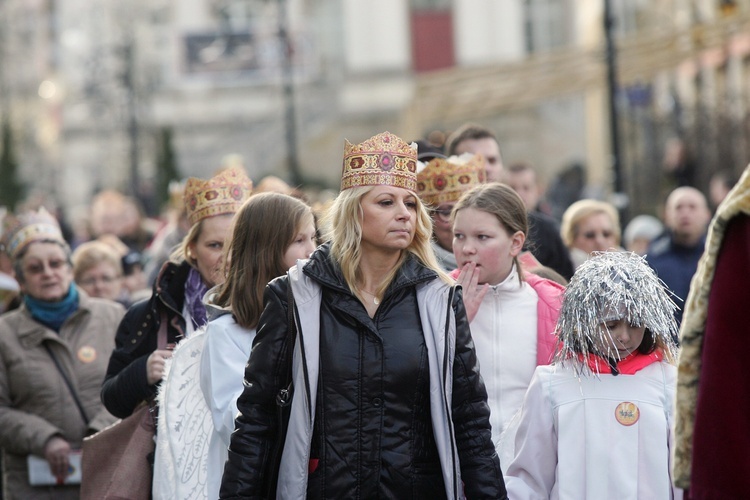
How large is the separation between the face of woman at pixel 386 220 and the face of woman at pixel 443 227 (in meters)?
1.81

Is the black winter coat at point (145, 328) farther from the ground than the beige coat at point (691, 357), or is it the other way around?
the beige coat at point (691, 357)

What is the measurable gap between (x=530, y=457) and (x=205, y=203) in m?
2.27

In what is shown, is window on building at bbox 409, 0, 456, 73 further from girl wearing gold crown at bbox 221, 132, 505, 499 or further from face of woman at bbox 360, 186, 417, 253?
girl wearing gold crown at bbox 221, 132, 505, 499

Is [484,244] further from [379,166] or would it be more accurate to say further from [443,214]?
[443,214]

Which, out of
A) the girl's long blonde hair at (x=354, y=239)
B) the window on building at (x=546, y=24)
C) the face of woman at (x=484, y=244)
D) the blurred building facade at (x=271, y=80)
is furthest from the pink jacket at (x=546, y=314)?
the window on building at (x=546, y=24)

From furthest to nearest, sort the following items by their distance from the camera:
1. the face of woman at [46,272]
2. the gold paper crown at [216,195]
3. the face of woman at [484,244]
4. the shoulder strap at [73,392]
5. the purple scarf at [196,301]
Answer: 1. the face of woman at [46,272]
2. the shoulder strap at [73,392]
3. the gold paper crown at [216,195]
4. the purple scarf at [196,301]
5. the face of woman at [484,244]

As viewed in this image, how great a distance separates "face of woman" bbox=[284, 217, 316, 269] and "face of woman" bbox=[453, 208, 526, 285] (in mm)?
644

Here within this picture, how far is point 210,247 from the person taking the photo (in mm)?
6652

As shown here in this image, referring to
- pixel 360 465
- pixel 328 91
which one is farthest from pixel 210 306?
pixel 328 91

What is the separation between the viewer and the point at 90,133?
166 feet

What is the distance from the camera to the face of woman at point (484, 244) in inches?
239

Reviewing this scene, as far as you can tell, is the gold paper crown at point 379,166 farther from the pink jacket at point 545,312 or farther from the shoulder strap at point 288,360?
the pink jacket at point 545,312

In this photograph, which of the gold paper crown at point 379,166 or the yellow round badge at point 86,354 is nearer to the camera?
the gold paper crown at point 379,166

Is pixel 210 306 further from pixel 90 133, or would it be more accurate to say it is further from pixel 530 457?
pixel 90 133
